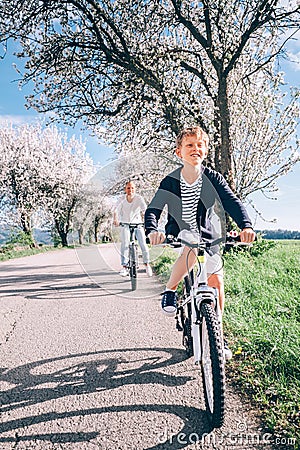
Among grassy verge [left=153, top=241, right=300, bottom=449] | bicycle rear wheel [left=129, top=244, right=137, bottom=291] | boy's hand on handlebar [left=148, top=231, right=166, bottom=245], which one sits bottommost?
grassy verge [left=153, top=241, right=300, bottom=449]

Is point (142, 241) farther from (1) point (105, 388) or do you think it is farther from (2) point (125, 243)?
(1) point (105, 388)

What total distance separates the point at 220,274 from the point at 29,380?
1926 mm

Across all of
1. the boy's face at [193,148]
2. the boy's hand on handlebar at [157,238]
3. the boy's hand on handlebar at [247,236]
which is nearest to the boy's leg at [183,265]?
the boy's hand on handlebar at [157,238]

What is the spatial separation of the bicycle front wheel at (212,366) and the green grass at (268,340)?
1.16ft

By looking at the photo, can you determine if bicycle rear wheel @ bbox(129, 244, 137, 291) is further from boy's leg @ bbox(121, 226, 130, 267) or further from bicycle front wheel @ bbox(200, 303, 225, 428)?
bicycle front wheel @ bbox(200, 303, 225, 428)

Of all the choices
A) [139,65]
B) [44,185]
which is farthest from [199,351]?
[44,185]

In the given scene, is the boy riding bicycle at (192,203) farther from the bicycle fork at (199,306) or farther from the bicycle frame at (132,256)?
the bicycle frame at (132,256)

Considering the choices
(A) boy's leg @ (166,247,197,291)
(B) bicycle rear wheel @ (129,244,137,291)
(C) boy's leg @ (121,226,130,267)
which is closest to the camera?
(A) boy's leg @ (166,247,197,291)

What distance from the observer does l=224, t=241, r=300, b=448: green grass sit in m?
2.52

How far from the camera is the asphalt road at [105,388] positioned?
2297 mm

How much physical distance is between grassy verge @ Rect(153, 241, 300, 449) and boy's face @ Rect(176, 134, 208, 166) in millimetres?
1790

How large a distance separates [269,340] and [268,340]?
15 mm

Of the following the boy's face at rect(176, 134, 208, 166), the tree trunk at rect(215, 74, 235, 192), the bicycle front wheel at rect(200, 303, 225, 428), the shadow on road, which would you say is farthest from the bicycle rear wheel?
the bicycle front wheel at rect(200, 303, 225, 428)

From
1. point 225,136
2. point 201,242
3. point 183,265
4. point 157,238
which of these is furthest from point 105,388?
point 225,136
